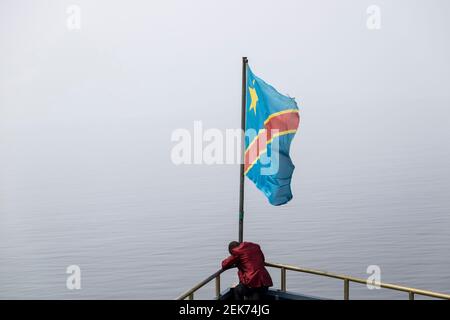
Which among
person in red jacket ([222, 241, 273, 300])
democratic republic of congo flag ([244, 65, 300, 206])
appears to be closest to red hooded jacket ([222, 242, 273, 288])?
person in red jacket ([222, 241, 273, 300])

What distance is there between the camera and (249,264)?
351 inches

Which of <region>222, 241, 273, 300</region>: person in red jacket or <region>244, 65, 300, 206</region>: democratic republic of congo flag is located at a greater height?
<region>244, 65, 300, 206</region>: democratic republic of congo flag

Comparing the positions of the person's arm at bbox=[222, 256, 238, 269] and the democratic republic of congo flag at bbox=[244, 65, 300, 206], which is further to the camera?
the democratic republic of congo flag at bbox=[244, 65, 300, 206]

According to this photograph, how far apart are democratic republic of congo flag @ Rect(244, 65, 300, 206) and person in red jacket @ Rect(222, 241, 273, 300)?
194 cm

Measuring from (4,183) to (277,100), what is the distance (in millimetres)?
140133

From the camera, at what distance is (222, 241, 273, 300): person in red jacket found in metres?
8.89

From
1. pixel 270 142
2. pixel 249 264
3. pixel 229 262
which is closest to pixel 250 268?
pixel 249 264

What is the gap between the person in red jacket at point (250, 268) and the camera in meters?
8.89

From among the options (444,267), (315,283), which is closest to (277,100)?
(315,283)

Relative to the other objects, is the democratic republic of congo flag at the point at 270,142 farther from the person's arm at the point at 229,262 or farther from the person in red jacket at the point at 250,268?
the person's arm at the point at 229,262

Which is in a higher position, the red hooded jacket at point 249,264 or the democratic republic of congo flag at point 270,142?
the democratic republic of congo flag at point 270,142

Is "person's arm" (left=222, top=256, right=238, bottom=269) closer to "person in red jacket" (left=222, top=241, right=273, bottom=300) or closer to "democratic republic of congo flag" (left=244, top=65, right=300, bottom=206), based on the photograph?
"person in red jacket" (left=222, top=241, right=273, bottom=300)

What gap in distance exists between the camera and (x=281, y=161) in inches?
430

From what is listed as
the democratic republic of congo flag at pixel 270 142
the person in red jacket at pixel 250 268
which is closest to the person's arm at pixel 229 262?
the person in red jacket at pixel 250 268
